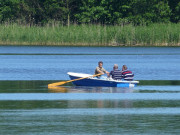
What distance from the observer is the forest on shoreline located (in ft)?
205

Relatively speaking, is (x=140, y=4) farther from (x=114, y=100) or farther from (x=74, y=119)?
(x=74, y=119)

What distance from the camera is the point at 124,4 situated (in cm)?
7794

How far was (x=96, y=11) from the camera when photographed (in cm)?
7675

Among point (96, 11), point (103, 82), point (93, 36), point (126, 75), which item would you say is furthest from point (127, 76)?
point (96, 11)

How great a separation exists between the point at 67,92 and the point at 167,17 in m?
50.5

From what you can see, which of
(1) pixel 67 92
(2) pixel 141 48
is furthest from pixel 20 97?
(2) pixel 141 48

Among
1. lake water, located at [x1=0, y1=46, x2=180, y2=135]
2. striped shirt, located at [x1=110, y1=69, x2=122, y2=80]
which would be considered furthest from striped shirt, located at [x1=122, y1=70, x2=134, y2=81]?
lake water, located at [x1=0, y1=46, x2=180, y2=135]

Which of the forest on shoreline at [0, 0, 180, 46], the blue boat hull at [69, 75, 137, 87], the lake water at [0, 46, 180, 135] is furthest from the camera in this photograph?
the forest on shoreline at [0, 0, 180, 46]

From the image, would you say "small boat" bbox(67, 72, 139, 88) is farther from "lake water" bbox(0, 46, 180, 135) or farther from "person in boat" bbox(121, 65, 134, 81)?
"lake water" bbox(0, 46, 180, 135)

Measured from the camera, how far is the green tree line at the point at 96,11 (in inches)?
2995

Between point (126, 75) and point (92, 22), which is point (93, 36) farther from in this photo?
point (126, 75)

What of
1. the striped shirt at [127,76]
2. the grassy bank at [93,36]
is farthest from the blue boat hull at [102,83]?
the grassy bank at [93,36]

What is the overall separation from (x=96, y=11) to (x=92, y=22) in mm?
2004

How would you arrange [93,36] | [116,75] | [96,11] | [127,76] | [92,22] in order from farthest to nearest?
[92,22] → [96,11] → [93,36] → [127,76] → [116,75]
